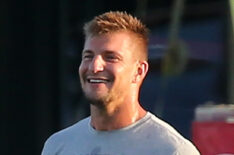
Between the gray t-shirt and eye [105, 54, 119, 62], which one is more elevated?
eye [105, 54, 119, 62]

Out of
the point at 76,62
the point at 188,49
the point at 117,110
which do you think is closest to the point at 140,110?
the point at 117,110

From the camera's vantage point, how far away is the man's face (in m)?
3.70

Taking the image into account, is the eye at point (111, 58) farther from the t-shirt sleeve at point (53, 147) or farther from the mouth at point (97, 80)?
the t-shirt sleeve at point (53, 147)

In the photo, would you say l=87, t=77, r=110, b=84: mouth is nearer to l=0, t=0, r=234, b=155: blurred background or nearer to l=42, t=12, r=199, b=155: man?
l=42, t=12, r=199, b=155: man

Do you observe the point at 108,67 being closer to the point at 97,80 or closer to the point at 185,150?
the point at 97,80

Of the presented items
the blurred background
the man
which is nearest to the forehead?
the man

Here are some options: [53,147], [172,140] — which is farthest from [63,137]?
[172,140]

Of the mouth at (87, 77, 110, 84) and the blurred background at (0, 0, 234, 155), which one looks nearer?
the mouth at (87, 77, 110, 84)

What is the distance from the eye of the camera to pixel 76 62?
7051 millimetres

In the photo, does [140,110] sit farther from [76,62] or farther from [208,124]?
[76,62]

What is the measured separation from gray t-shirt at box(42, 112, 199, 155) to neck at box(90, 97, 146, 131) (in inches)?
0.9

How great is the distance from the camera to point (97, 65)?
371 cm

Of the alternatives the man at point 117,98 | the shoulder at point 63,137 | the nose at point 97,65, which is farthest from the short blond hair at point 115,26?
the shoulder at point 63,137

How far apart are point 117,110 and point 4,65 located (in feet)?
11.5
